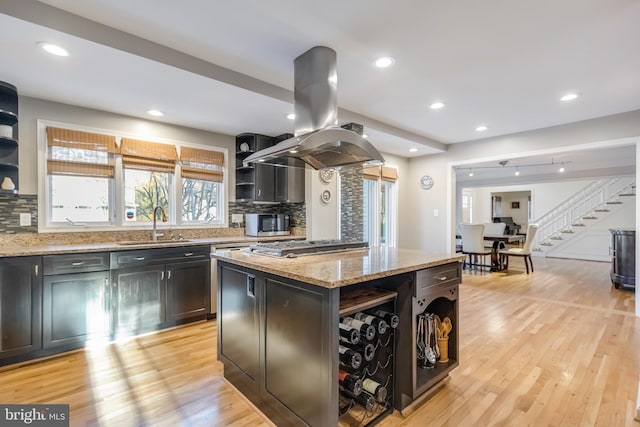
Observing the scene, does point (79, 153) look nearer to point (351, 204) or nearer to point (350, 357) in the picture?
point (351, 204)

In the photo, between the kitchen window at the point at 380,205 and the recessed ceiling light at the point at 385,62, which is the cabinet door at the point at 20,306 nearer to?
the recessed ceiling light at the point at 385,62

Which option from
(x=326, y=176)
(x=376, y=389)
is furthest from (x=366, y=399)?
(x=326, y=176)

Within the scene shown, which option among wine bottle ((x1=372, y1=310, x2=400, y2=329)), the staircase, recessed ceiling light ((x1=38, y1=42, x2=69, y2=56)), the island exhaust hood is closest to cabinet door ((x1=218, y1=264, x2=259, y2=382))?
wine bottle ((x1=372, y1=310, x2=400, y2=329))

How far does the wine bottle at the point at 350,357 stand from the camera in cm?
171

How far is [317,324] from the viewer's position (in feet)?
4.98

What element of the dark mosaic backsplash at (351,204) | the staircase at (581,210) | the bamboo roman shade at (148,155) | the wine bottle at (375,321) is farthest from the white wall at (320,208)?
the staircase at (581,210)

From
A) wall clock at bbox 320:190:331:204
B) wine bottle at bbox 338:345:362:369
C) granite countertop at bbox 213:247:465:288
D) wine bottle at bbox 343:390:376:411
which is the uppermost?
wall clock at bbox 320:190:331:204

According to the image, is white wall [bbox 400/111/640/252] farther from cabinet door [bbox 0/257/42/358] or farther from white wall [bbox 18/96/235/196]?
cabinet door [bbox 0/257/42/358]

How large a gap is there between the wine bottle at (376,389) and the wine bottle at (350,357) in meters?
0.20

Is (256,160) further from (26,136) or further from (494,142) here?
(494,142)

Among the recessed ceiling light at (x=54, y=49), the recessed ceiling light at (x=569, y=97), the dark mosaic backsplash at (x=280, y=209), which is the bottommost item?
the dark mosaic backsplash at (x=280, y=209)

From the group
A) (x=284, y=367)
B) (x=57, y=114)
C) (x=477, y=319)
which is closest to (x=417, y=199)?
(x=477, y=319)

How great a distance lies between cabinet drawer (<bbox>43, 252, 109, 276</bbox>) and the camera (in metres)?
2.58

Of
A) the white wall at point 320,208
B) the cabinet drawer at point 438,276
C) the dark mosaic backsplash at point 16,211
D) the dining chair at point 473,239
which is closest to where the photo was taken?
the cabinet drawer at point 438,276
